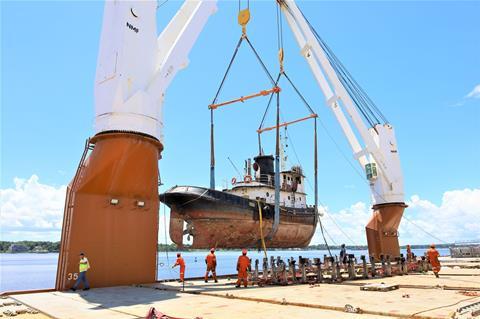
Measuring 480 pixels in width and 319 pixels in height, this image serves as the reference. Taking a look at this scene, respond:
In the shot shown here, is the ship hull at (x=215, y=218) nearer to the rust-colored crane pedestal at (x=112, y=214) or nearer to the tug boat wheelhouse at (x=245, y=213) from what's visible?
Result: the tug boat wheelhouse at (x=245, y=213)

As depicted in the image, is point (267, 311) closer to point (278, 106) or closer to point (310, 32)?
point (278, 106)

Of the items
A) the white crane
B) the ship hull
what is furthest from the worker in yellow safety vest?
the ship hull

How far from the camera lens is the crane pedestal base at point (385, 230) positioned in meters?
25.2

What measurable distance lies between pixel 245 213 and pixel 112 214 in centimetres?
910

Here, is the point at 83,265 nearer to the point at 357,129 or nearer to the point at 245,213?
the point at 245,213

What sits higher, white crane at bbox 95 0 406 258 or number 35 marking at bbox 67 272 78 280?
white crane at bbox 95 0 406 258

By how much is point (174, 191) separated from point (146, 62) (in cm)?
765

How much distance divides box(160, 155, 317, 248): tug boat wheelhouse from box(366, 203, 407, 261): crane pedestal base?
422cm

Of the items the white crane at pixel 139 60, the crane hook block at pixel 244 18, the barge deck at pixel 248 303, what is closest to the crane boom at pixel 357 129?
the crane hook block at pixel 244 18

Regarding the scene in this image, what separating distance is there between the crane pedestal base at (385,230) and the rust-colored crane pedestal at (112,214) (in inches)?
684

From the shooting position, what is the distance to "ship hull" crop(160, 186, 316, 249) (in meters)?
18.8

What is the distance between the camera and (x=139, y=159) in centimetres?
1313

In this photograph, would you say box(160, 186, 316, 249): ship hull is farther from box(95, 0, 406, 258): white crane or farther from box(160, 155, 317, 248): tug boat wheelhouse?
box(95, 0, 406, 258): white crane

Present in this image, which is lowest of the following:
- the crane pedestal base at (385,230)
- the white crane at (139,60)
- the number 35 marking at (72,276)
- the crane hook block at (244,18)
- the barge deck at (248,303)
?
the barge deck at (248,303)
